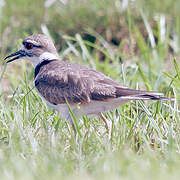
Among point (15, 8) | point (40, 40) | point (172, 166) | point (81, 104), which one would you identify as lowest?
point (172, 166)

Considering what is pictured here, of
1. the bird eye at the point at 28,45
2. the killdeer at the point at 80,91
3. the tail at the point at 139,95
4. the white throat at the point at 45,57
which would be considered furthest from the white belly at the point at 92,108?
the bird eye at the point at 28,45

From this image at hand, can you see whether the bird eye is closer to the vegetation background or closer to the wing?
the vegetation background

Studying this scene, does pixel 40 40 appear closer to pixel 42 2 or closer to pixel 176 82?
pixel 176 82

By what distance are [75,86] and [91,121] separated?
55 cm

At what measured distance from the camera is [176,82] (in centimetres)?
473

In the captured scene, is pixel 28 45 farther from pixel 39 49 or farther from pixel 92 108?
pixel 92 108

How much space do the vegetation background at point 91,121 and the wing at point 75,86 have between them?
199mm

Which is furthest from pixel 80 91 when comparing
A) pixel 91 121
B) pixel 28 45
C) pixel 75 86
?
pixel 28 45

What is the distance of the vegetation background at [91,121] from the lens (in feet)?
10.1

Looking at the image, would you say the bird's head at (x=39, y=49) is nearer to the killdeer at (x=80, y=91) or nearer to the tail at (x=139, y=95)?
the killdeer at (x=80, y=91)

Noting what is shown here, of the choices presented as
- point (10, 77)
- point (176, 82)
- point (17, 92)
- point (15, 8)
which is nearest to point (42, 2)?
point (15, 8)

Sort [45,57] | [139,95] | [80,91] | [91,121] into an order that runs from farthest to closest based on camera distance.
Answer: [45,57] < [91,121] < [80,91] < [139,95]

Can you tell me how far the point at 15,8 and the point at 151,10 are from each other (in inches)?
96.1

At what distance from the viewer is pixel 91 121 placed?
4.84 metres
